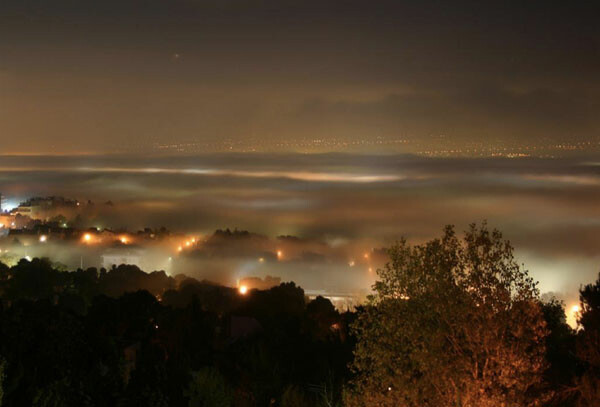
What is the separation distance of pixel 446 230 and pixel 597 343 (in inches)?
137

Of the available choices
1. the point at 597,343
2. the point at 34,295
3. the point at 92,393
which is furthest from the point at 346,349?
the point at 34,295

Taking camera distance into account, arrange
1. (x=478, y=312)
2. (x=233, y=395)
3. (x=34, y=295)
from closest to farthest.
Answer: (x=478, y=312) → (x=233, y=395) → (x=34, y=295)

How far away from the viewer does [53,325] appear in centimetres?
1120

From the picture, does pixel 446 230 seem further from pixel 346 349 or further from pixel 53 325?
pixel 346 349

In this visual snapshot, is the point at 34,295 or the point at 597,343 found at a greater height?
the point at 597,343

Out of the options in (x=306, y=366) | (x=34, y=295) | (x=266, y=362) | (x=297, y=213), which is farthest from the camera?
(x=297, y=213)

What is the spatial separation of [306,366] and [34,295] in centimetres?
2051

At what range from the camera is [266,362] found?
16.4m

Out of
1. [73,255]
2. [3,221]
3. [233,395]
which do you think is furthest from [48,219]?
[233,395]

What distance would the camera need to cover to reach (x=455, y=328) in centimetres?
974

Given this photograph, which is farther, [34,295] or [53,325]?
[34,295]

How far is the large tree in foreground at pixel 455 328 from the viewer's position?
9.31m

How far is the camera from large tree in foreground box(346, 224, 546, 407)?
931 cm

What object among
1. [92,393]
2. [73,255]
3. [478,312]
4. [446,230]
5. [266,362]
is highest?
[446,230]
